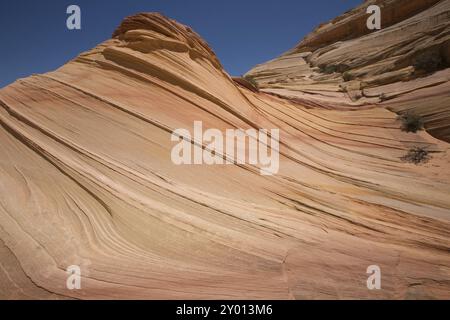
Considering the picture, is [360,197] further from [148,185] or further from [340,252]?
[148,185]

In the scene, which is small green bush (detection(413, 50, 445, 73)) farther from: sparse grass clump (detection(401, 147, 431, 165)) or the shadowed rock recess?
sparse grass clump (detection(401, 147, 431, 165))

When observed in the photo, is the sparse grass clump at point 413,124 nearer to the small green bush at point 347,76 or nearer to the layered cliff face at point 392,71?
the layered cliff face at point 392,71

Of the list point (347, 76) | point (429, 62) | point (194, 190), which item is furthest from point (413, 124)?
point (194, 190)

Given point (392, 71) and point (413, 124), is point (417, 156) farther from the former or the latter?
point (392, 71)

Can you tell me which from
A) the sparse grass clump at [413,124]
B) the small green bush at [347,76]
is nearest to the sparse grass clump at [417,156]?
the sparse grass clump at [413,124]

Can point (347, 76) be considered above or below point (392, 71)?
above

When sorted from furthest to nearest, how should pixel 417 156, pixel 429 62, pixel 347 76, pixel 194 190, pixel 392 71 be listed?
pixel 347 76 < pixel 392 71 < pixel 429 62 < pixel 417 156 < pixel 194 190
